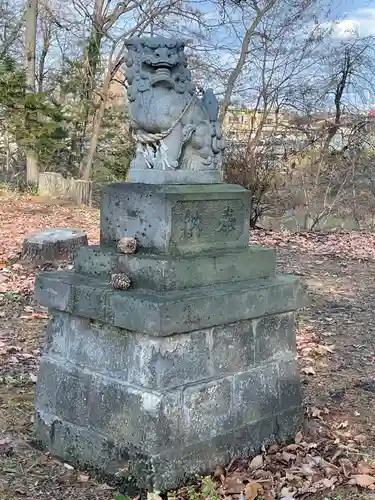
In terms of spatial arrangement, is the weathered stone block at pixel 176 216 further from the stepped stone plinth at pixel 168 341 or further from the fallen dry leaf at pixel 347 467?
the fallen dry leaf at pixel 347 467

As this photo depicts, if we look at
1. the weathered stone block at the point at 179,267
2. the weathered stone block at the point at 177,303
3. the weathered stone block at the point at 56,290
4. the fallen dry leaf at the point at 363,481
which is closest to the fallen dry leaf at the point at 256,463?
the fallen dry leaf at the point at 363,481

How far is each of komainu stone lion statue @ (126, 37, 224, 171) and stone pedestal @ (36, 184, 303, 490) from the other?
21 centimetres

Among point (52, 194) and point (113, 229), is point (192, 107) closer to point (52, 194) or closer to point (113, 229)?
point (113, 229)

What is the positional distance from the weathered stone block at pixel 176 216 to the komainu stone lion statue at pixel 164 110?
0.65 feet

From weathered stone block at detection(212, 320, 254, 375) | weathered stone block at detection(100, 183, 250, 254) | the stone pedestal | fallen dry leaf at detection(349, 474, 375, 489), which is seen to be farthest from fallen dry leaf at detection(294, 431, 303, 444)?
weathered stone block at detection(100, 183, 250, 254)

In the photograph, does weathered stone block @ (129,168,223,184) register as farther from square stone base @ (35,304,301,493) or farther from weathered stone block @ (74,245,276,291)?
square stone base @ (35,304,301,493)

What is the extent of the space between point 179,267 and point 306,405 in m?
1.76

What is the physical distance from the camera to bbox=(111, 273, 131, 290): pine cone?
11.7 feet

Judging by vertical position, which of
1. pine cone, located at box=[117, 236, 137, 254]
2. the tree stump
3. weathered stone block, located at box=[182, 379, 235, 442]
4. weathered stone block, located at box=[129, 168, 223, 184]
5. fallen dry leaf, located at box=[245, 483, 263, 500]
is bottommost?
fallen dry leaf, located at box=[245, 483, 263, 500]

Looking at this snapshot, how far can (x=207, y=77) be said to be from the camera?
17.8 m

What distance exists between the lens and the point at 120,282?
11.7ft

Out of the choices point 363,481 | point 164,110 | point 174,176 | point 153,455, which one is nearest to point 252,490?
point 153,455

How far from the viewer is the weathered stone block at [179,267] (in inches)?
139

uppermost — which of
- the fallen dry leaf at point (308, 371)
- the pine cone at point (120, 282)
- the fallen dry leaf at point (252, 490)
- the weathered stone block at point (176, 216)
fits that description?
the weathered stone block at point (176, 216)
